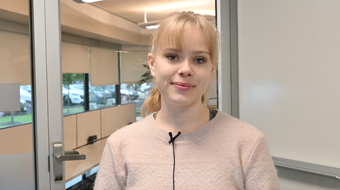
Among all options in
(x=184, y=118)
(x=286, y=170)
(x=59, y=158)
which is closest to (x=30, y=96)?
(x=59, y=158)

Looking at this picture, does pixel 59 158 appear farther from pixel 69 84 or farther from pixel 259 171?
pixel 259 171

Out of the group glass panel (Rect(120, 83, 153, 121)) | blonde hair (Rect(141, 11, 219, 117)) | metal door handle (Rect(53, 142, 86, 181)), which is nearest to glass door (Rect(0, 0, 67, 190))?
metal door handle (Rect(53, 142, 86, 181))

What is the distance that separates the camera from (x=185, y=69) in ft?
2.96

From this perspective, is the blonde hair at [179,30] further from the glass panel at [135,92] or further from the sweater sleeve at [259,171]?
the glass panel at [135,92]

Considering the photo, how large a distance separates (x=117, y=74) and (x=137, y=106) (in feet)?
0.72

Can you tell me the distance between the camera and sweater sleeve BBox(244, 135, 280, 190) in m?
0.92

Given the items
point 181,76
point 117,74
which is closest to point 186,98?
point 181,76

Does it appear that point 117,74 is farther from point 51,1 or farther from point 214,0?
point 214,0

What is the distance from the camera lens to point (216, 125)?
3.32 feet

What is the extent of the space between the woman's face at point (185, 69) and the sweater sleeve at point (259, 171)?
248 mm

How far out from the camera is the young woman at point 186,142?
93cm

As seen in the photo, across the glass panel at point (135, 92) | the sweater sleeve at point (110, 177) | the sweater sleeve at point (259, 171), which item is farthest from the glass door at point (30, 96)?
the sweater sleeve at point (259, 171)

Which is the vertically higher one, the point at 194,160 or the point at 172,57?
the point at 172,57

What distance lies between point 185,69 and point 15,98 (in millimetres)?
855
